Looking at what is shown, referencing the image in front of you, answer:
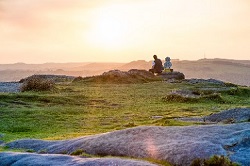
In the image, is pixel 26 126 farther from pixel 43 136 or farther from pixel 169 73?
pixel 169 73

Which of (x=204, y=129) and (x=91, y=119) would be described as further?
(x=91, y=119)

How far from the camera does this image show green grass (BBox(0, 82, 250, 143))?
2661 cm

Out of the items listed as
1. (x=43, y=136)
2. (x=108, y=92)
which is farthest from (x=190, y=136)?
(x=108, y=92)

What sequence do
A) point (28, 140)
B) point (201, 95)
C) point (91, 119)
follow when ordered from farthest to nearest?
1. point (201, 95)
2. point (91, 119)
3. point (28, 140)

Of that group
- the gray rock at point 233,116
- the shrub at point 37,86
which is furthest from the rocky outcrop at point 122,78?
the gray rock at point 233,116

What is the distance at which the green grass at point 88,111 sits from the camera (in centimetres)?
2661

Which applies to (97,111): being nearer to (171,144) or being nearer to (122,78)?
(171,144)

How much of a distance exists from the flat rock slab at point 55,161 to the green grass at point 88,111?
7239 millimetres

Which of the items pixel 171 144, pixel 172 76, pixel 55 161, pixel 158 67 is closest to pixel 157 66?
pixel 158 67

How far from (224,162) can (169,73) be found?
62.8 meters

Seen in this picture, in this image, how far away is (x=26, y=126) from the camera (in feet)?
92.4

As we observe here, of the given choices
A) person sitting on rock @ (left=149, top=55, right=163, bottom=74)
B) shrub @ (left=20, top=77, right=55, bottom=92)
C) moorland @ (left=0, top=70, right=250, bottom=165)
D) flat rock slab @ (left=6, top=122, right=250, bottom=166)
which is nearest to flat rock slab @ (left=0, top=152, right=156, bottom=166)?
flat rock slab @ (left=6, top=122, right=250, bottom=166)

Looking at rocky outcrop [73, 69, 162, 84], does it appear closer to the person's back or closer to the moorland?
the person's back

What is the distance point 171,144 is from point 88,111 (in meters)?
21.6
